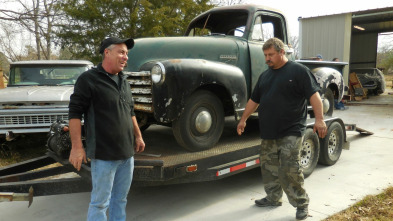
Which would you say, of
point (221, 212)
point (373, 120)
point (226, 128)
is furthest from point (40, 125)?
point (373, 120)

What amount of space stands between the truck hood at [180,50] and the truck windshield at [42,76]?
3.19 metres

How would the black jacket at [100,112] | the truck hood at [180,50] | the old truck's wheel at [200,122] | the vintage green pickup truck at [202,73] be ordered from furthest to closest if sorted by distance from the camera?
the truck hood at [180,50], the old truck's wheel at [200,122], the vintage green pickup truck at [202,73], the black jacket at [100,112]

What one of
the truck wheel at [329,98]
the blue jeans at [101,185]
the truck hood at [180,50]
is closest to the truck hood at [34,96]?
the truck hood at [180,50]

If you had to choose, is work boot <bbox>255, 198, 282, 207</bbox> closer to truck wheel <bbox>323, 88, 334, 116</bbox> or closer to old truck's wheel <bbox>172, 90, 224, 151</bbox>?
old truck's wheel <bbox>172, 90, 224, 151</bbox>

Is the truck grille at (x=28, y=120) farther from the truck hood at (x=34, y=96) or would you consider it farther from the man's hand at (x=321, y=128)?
the man's hand at (x=321, y=128)

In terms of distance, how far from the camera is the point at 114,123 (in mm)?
2430

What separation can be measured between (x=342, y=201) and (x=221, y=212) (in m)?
1.51

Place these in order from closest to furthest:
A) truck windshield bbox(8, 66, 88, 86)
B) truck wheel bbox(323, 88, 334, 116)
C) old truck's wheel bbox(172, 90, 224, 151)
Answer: old truck's wheel bbox(172, 90, 224, 151) < truck wheel bbox(323, 88, 334, 116) < truck windshield bbox(8, 66, 88, 86)

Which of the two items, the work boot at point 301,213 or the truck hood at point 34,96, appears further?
the truck hood at point 34,96

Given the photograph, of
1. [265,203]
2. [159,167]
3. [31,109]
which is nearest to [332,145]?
[265,203]

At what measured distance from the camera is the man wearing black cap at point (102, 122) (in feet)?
7.73

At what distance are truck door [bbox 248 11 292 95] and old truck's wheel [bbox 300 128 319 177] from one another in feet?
3.62

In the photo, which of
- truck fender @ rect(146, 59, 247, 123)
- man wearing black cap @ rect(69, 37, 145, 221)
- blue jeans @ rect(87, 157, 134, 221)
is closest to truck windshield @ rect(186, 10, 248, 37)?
truck fender @ rect(146, 59, 247, 123)

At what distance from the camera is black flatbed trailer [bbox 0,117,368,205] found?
301 centimetres
